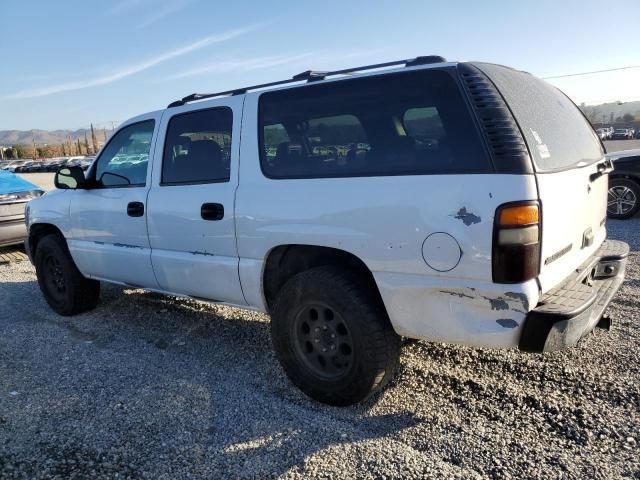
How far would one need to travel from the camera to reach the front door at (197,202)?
11.5 feet

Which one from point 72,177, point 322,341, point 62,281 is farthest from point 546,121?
point 62,281

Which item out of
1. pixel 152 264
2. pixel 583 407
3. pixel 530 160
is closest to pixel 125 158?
Result: pixel 152 264

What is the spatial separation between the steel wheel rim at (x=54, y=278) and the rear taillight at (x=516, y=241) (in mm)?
4418

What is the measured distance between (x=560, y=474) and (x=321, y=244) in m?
1.68

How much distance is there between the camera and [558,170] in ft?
8.62

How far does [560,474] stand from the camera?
2416 mm

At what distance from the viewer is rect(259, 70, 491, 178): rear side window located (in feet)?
8.45

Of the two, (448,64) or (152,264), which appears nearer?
(448,64)

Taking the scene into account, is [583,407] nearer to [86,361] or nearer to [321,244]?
[321,244]

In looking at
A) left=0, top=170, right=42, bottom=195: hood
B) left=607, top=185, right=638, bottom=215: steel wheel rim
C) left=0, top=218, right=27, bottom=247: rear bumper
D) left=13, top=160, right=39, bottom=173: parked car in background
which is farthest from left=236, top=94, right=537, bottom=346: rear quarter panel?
left=13, top=160, right=39, bottom=173: parked car in background

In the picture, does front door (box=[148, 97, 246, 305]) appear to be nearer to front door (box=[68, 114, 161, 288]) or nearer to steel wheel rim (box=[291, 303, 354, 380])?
front door (box=[68, 114, 161, 288])

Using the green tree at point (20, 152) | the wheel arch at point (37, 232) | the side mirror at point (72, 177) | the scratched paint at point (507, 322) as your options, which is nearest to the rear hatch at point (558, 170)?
the scratched paint at point (507, 322)

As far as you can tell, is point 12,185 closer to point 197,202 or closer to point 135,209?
point 135,209

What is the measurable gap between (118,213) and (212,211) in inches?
48.2
